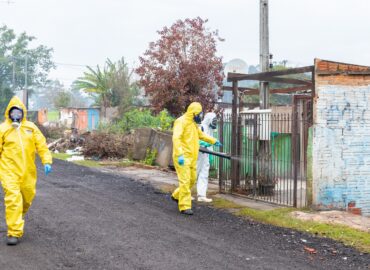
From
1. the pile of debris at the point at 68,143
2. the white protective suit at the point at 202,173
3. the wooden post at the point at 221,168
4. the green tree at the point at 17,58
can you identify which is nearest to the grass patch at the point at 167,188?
the wooden post at the point at 221,168

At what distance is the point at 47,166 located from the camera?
6.99m

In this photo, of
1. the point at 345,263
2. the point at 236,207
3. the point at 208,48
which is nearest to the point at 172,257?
the point at 345,263

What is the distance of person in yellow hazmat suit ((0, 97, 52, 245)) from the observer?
647cm

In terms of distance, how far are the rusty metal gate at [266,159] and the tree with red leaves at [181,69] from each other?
12.6 feet

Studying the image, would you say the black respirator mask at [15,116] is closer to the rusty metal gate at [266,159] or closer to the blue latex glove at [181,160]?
the blue latex glove at [181,160]

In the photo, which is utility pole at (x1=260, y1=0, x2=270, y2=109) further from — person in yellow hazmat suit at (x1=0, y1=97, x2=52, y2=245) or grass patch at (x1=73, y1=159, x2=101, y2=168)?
grass patch at (x1=73, y1=159, x2=101, y2=168)

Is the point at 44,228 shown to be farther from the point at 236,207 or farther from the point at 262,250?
the point at 236,207

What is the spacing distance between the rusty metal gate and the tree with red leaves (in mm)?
3827

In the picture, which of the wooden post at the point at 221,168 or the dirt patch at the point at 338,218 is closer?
the dirt patch at the point at 338,218

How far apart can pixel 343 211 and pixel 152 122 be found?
1444 cm

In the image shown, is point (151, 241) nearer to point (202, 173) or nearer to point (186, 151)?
point (186, 151)

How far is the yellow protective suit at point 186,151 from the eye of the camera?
29.1ft

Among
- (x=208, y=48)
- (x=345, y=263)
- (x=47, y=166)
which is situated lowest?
(x=345, y=263)

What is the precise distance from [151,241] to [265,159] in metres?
4.35
